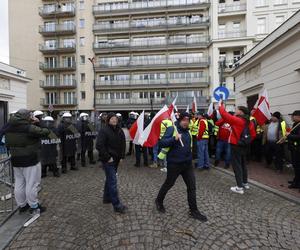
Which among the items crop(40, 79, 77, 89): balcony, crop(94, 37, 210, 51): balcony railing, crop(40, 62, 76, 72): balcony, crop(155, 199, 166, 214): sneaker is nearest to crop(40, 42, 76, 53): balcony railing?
crop(40, 62, 76, 72): balcony

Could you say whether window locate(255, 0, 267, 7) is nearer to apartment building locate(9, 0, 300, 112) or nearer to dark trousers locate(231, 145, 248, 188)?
apartment building locate(9, 0, 300, 112)

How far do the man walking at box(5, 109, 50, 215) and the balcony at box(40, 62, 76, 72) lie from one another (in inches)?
1454

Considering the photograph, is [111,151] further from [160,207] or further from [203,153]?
[203,153]

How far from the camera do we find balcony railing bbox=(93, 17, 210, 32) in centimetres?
3516

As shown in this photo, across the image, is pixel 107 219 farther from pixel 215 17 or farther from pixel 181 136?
pixel 215 17

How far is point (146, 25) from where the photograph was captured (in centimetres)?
3684

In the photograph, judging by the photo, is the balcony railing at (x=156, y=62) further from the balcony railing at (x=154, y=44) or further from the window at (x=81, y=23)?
the window at (x=81, y=23)

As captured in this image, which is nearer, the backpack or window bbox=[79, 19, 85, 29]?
the backpack

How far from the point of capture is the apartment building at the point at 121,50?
3509 cm

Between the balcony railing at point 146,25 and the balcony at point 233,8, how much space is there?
2.51 metres

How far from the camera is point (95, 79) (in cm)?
3806

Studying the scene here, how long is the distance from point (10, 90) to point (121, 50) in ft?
76.4

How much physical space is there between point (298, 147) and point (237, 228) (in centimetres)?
299

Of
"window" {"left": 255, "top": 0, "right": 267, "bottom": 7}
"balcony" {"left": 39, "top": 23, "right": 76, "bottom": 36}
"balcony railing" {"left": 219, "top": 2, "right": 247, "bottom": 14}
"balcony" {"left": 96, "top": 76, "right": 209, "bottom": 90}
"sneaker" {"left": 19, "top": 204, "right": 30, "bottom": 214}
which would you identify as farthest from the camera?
"balcony" {"left": 39, "top": 23, "right": 76, "bottom": 36}
